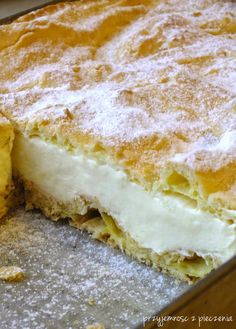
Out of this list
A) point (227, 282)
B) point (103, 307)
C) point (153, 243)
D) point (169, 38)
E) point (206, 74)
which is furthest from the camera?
point (169, 38)

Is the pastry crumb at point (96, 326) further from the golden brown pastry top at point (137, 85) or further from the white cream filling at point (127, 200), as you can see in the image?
the golden brown pastry top at point (137, 85)

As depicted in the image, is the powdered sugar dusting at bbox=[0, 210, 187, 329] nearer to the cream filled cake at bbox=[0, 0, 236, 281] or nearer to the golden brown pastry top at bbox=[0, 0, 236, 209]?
the cream filled cake at bbox=[0, 0, 236, 281]

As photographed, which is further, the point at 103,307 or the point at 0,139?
the point at 0,139

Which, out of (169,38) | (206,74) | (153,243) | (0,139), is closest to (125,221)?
(153,243)

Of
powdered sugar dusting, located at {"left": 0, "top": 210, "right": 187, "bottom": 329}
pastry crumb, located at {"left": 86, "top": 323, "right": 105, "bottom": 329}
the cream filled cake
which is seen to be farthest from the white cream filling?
pastry crumb, located at {"left": 86, "top": 323, "right": 105, "bottom": 329}

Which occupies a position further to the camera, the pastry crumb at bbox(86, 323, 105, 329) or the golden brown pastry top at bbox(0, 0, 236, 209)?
the golden brown pastry top at bbox(0, 0, 236, 209)

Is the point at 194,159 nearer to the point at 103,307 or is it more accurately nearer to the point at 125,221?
the point at 125,221

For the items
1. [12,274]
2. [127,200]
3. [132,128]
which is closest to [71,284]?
[12,274]
